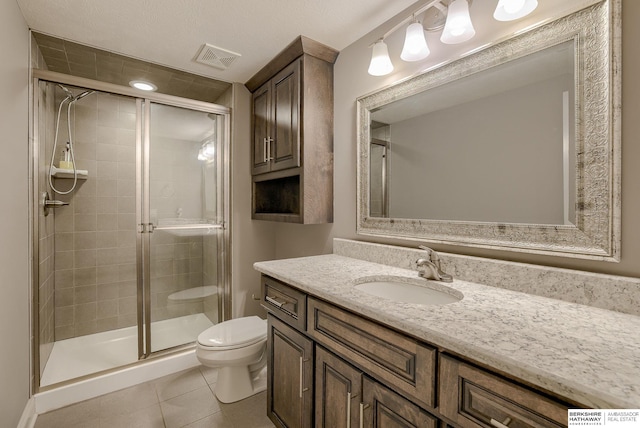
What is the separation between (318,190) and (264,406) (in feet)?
4.66

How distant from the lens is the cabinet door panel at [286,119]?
193cm

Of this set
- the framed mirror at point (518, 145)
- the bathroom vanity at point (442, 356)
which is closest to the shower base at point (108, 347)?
the bathroom vanity at point (442, 356)

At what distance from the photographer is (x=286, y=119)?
2039 mm

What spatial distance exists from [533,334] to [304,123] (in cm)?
160

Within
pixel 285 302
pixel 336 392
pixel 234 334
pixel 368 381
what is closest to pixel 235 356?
pixel 234 334

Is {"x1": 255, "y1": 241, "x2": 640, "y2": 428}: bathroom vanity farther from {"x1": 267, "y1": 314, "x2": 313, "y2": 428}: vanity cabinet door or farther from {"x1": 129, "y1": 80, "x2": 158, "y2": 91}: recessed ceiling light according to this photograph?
{"x1": 129, "y1": 80, "x2": 158, "y2": 91}: recessed ceiling light

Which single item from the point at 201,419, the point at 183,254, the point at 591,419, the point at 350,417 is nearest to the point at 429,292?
the point at 350,417

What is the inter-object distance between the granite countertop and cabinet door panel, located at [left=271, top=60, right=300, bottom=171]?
3.47 feet

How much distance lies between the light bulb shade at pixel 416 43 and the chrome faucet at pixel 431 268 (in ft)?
3.13

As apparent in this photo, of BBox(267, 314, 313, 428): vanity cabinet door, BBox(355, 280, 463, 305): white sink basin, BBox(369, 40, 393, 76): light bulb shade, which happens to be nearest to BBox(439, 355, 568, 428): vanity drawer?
BBox(355, 280, 463, 305): white sink basin

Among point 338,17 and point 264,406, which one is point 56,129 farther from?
point 264,406

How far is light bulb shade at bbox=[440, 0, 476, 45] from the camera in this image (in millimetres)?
1207

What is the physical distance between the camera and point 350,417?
103 cm

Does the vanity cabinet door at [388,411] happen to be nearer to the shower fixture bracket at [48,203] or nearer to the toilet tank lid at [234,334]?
the toilet tank lid at [234,334]
